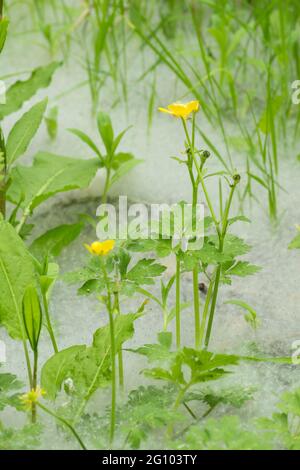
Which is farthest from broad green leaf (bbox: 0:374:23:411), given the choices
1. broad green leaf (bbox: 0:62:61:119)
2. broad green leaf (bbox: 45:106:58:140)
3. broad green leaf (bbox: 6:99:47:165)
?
broad green leaf (bbox: 45:106:58:140)

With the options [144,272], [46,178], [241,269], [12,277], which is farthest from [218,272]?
[46,178]

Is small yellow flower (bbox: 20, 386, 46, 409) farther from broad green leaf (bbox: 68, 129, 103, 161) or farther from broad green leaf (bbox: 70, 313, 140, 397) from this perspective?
broad green leaf (bbox: 68, 129, 103, 161)

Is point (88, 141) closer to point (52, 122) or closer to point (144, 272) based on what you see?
point (52, 122)

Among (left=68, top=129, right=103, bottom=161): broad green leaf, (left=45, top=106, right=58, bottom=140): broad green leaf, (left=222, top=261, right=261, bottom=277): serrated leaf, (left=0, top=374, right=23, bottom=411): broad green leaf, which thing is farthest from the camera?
(left=45, top=106, right=58, bottom=140): broad green leaf

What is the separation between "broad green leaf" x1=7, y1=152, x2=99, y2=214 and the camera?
77.7 inches

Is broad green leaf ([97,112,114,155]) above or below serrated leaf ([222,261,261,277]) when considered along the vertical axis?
above

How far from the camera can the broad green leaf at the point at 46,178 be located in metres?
1.97

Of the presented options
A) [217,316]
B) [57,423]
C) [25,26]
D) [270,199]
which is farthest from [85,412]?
[25,26]

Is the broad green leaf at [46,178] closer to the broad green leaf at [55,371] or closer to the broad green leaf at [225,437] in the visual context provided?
the broad green leaf at [55,371]

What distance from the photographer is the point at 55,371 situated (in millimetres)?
1492

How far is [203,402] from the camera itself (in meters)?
1.52

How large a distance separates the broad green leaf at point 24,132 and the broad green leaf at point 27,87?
0.45ft

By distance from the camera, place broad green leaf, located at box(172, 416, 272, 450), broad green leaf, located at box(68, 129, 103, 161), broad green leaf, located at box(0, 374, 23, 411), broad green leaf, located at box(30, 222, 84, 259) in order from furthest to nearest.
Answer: broad green leaf, located at box(68, 129, 103, 161), broad green leaf, located at box(30, 222, 84, 259), broad green leaf, located at box(0, 374, 23, 411), broad green leaf, located at box(172, 416, 272, 450)

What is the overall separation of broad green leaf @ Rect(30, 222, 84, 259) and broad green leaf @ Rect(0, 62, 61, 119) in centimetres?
39
